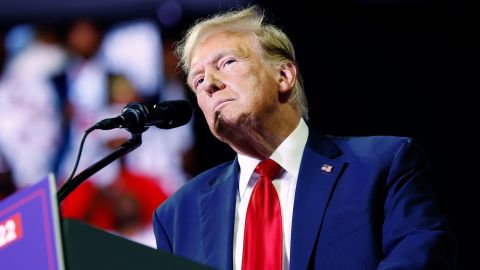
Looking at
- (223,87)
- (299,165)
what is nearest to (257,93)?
(223,87)

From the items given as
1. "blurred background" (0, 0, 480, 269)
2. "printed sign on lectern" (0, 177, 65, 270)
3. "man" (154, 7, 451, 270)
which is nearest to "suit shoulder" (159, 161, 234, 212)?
"man" (154, 7, 451, 270)

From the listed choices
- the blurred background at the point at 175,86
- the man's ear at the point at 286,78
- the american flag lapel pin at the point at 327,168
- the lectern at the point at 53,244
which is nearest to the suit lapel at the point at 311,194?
the american flag lapel pin at the point at 327,168

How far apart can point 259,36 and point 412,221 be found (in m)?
0.86

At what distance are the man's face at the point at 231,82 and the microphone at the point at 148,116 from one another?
387 millimetres

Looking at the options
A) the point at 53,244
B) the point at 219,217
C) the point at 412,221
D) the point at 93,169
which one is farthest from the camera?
the point at 219,217

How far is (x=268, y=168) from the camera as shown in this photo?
2262 mm

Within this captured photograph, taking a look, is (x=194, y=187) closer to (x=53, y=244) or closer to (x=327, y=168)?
(x=327, y=168)

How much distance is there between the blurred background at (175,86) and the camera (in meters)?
3.67

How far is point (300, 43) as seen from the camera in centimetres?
384

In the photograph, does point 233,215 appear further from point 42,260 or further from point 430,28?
point 430,28

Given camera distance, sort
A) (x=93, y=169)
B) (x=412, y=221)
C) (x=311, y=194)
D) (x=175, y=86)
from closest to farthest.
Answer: (x=93, y=169), (x=412, y=221), (x=311, y=194), (x=175, y=86)

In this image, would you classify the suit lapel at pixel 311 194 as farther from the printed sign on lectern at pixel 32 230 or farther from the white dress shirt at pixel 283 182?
the printed sign on lectern at pixel 32 230

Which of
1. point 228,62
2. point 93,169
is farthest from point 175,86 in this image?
point 93,169

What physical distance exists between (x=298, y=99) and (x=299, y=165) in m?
0.38
